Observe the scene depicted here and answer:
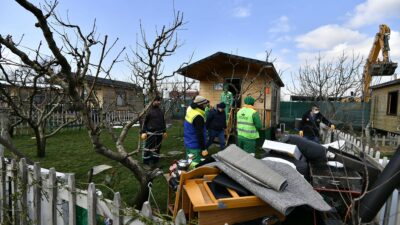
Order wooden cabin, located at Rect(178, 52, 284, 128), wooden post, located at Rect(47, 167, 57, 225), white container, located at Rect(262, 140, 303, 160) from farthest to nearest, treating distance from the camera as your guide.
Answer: wooden cabin, located at Rect(178, 52, 284, 128) → white container, located at Rect(262, 140, 303, 160) → wooden post, located at Rect(47, 167, 57, 225)

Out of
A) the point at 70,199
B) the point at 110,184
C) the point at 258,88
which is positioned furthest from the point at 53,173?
the point at 258,88

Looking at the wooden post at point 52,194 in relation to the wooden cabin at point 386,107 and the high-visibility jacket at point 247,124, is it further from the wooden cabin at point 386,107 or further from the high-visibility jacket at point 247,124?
the wooden cabin at point 386,107

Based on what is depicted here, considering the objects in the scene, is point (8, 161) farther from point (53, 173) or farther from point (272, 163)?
point (272, 163)

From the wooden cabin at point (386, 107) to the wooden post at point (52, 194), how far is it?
1595 cm

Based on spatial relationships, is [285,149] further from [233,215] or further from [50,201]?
[50,201]

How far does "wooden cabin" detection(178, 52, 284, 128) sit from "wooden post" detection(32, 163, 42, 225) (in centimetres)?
880

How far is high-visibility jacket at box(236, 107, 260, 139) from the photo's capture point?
619cm

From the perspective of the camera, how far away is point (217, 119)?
23.2 feet

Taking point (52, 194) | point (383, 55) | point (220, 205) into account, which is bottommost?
point (52, 194)

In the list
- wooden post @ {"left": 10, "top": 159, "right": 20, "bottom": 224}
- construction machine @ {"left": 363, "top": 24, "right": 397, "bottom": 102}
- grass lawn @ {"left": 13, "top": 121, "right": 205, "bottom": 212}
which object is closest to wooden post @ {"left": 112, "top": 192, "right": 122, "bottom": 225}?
grass lawn @ {"left": 13, "top": 121, "right": 205, "bottom": 212}

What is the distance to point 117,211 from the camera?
1784mm

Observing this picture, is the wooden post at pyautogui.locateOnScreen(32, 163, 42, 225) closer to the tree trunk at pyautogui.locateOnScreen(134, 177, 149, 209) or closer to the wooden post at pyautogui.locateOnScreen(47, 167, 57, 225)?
the wooden post at pyautogui.locateOnScreen(47, 167, 57, 225)

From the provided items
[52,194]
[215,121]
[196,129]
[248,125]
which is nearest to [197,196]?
[52,194]

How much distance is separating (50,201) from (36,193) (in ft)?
0.84
